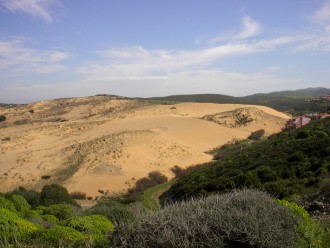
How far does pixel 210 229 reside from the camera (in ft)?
20.6

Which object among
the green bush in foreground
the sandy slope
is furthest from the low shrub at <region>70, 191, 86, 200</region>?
the green bush in foreground

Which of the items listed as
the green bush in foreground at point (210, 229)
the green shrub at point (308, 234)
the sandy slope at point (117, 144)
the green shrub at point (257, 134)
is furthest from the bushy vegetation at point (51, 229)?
the green shrub at point (257, 134)

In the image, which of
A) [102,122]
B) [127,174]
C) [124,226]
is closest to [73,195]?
[127,174]

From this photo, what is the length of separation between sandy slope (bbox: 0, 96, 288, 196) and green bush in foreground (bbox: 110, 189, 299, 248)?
24.7 meters

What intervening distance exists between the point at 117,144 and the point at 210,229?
38.1m

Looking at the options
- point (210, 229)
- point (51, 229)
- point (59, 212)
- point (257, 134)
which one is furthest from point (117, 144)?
point (210, 229)

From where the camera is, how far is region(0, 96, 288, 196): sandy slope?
114 feet

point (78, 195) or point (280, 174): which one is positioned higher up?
point (280, 174)

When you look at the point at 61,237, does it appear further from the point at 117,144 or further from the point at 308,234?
the point at 117,144

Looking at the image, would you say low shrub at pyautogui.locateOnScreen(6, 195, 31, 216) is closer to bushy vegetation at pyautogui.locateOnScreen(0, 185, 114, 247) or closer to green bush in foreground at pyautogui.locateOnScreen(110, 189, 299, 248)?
bushy vegetation at pyautogui.locateOnScreen(0, 185, 114, 247)

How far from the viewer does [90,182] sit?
32750mm

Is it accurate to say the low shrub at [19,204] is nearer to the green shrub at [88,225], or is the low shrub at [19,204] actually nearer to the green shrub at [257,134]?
the green shrub at [88,225]

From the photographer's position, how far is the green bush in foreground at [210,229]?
20.1 ft

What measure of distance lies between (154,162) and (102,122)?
30.3m
